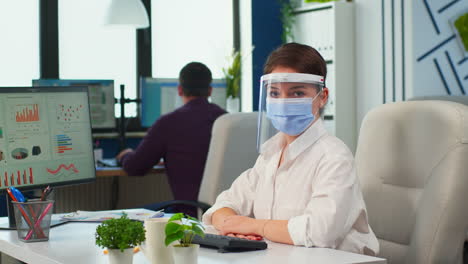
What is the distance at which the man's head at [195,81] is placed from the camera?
3.92 m

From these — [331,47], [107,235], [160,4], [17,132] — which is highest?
[160,4]

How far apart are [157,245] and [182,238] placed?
14 centimetres

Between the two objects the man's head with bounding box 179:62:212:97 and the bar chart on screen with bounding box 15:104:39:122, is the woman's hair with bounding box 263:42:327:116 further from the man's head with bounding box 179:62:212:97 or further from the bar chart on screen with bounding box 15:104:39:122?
the man's head with bounding box 179:62:212:97

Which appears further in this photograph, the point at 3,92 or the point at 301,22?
the point at 301,22

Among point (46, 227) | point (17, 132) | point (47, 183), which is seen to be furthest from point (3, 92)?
point (46, 227)

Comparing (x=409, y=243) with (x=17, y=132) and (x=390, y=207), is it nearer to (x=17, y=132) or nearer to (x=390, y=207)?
(x=390, y=207)

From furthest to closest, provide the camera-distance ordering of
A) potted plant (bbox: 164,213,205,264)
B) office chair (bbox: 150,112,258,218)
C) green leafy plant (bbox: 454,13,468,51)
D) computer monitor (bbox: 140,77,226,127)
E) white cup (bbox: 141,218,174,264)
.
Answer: green leafy plant (bbox: 454,13,468,51) → computer monitor (bbox: 140,77,226,127) → office chair (bbox: 150,112,258,218) → white cup (bbox: 141,218,174,264) → potted plant (bbox: 164,213,205,264)

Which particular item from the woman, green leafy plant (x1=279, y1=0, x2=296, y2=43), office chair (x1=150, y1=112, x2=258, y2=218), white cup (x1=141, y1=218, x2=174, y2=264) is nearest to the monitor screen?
the woman

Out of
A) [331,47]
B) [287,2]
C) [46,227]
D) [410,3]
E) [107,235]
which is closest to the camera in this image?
[107,235]

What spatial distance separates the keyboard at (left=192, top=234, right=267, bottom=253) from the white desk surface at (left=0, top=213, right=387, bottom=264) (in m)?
0.02

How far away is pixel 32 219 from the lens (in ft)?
6.27

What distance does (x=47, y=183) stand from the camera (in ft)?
7.57

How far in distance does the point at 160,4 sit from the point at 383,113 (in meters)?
4.36

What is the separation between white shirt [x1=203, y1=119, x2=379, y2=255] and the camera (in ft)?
5.92
